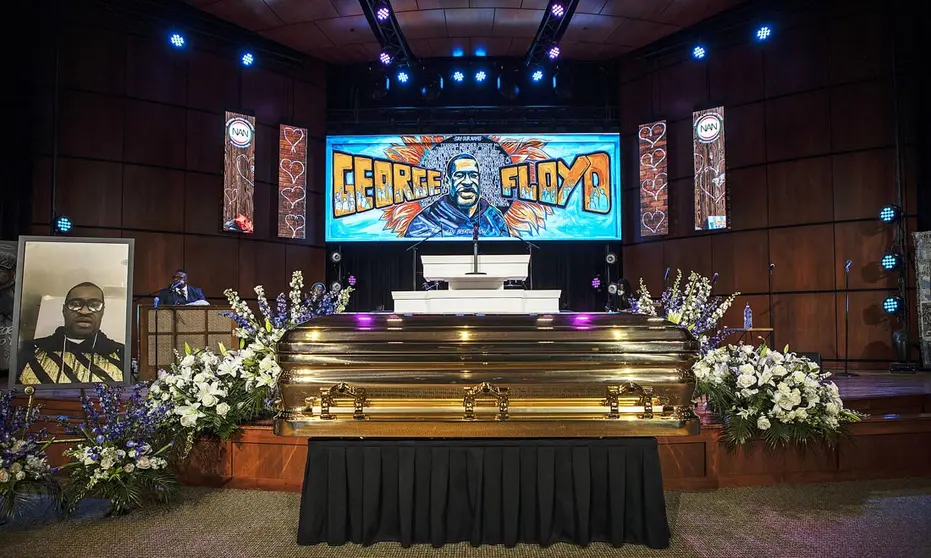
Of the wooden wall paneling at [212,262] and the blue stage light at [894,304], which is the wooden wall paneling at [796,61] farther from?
the wooden wall paneling at [212,262]

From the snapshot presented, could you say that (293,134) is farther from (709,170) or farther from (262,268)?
→ (709,170)

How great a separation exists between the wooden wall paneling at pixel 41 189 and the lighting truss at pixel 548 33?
23.8 feet

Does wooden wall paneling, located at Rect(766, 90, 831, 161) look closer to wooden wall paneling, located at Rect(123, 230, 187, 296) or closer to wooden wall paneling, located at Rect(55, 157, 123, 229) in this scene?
wooden wall paneling, located at Rect(123, 230, 187, 296)

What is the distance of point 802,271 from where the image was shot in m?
8.09

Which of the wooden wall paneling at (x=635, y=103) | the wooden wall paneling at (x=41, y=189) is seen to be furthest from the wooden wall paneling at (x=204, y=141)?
the wooden wall paneling at (x=635, y=103)

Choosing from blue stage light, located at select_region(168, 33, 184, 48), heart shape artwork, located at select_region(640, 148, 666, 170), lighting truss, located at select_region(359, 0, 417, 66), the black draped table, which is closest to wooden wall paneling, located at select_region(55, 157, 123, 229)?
blue stage light, located at select_region(168, 33, 184, 48)

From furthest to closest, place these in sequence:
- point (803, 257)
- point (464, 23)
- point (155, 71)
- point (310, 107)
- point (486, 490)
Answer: point (310, 107), point (464, 23), point (155, 71), point (803, 257), point (486, 490)

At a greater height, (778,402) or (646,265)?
(646,265)

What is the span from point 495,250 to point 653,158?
3172mm

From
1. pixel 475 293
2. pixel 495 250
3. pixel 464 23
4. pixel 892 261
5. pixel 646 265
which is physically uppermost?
pixel 464 23

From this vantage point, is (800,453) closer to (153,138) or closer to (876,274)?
(876,274)

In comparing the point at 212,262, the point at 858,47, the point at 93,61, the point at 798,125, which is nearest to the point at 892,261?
the point at 798,125

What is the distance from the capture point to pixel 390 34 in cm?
891

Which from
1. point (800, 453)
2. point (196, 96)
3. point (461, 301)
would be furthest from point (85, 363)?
point (196, 96)
